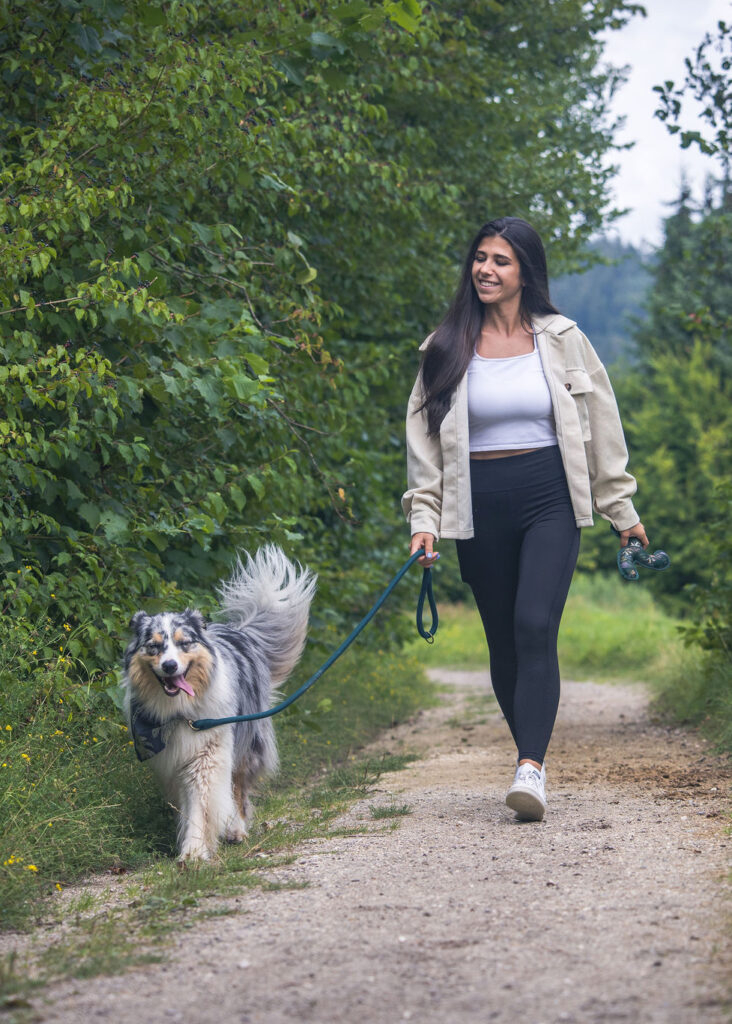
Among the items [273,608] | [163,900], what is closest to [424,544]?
[273,608]

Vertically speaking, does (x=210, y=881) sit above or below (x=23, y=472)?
below

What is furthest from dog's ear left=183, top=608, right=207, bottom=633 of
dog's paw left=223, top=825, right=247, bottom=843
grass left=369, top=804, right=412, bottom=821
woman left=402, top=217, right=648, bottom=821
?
grass left=369, top=804, right=412, bottom=821

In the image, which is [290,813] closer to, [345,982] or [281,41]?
[345,982]

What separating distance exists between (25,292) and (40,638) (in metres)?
1.46

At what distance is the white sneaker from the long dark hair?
4.64ft

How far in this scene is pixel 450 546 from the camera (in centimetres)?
1516

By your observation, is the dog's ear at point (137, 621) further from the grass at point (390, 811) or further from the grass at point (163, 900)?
the grass at point (390, 811)

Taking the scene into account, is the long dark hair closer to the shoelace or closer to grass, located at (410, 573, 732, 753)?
the shoelace

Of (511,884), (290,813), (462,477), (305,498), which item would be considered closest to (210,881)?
(511,884)

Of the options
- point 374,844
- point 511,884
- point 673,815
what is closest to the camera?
point 511,884

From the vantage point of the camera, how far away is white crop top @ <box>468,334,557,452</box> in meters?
4.46

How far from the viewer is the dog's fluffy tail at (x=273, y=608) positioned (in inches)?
212

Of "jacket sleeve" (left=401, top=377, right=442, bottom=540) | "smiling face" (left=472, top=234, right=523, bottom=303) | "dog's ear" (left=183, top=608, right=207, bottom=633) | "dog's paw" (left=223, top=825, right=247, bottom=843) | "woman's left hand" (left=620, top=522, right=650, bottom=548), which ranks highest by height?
"smiling face" (left=472, top=234, right=523, bottom=303)

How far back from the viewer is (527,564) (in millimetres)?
4383
